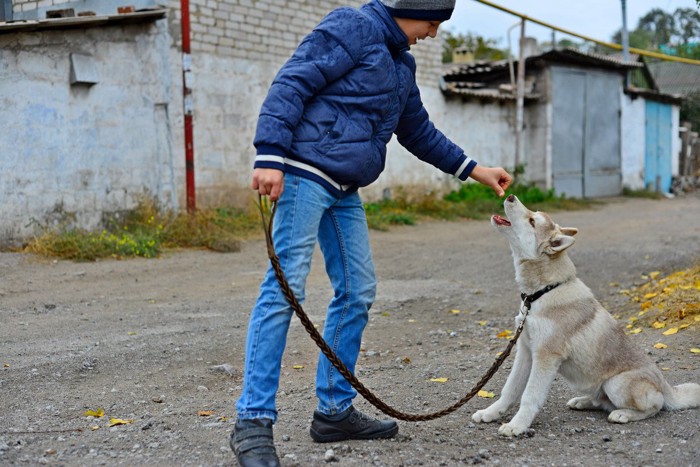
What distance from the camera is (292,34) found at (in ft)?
44.2

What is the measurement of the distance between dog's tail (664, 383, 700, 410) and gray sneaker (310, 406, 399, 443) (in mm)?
1306

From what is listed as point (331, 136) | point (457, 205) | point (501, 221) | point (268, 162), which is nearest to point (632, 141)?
point (457, 205)

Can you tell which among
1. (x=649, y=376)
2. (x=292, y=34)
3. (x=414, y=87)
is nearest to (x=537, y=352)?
(x=649, y=376)

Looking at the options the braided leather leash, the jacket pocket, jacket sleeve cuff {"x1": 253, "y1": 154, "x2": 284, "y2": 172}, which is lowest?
the braided leather leash

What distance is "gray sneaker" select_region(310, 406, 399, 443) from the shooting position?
11.0ft

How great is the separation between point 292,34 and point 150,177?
4.10 meters

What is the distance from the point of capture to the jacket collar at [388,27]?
3242mm

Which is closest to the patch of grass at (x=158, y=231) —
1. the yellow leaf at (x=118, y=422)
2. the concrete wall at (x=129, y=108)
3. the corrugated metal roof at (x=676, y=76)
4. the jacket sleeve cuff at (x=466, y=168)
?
the concrete wall at (x=129, y=108)

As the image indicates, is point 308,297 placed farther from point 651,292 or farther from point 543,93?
point 543,93

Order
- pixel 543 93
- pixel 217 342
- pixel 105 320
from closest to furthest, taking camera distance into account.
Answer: pixel 217 342, pixel 105 320, pixel 543 93

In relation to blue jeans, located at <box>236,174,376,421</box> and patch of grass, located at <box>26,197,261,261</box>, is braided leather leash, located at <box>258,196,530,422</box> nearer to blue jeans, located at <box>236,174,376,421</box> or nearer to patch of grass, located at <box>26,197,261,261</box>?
blue jeans, located at <box>236,174,376,421</box>

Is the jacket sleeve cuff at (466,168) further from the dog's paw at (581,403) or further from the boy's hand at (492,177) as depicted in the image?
the dog's paw at (581,403)

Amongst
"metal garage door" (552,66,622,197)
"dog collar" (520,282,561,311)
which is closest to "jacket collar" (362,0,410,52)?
"dog collar" (520,282,561,311)

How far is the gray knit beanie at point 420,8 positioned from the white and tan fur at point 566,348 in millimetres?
952
